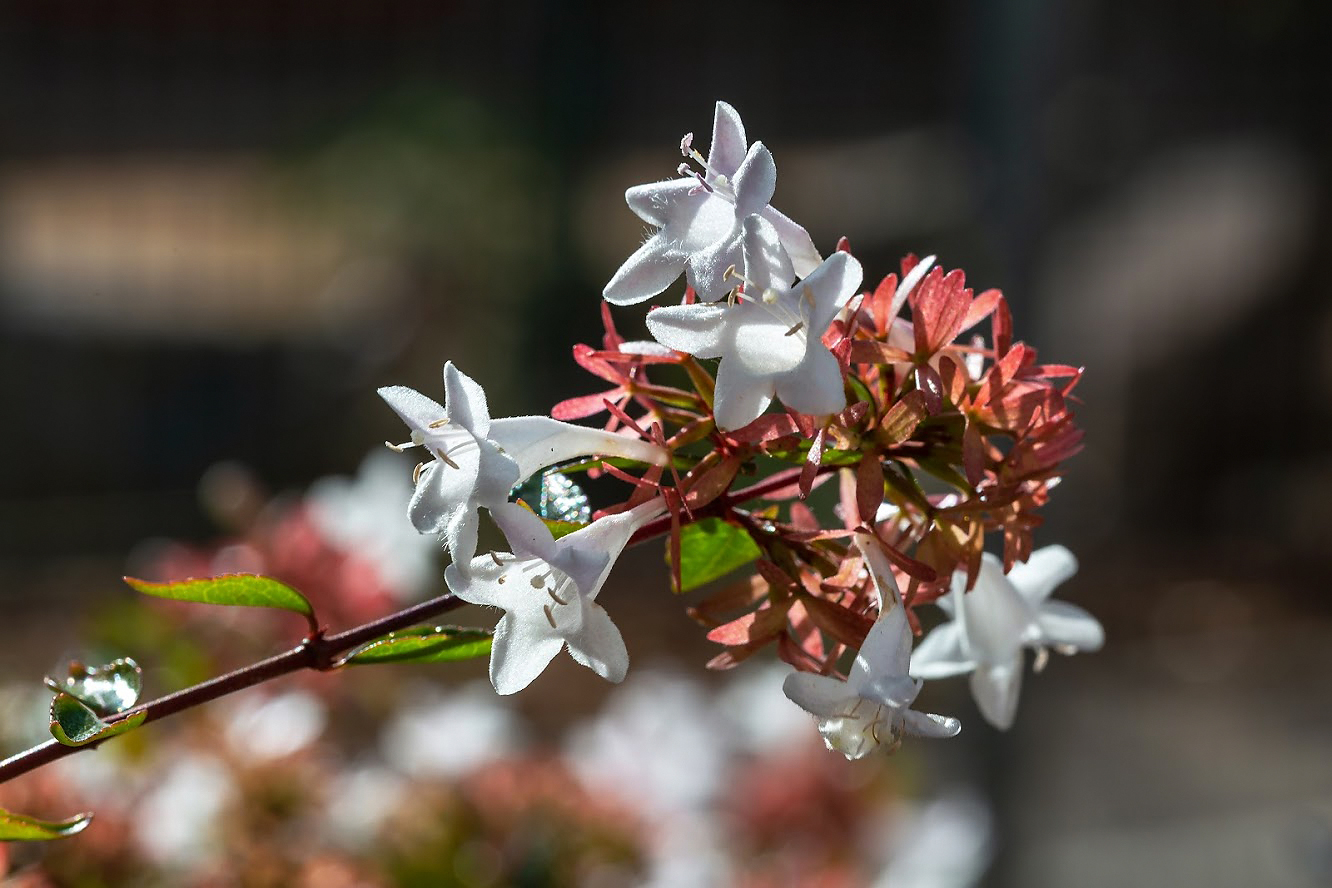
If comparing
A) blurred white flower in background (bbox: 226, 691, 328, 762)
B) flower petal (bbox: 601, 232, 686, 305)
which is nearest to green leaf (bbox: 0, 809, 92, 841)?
flower petal (bbox: 601, 232, 686, 305)

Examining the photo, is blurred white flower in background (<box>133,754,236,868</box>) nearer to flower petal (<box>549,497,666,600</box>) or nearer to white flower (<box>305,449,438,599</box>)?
white flower (<box>305,449,438,599</box>)

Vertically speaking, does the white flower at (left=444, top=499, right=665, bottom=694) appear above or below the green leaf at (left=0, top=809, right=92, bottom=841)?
above

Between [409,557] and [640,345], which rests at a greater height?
[640,345]

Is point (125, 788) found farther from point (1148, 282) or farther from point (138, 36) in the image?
point (138, 36)

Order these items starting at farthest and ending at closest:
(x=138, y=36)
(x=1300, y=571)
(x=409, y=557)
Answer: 1. (x=138, y=36)
2. (x=1300, y=571)
3. (x=409, y=557)

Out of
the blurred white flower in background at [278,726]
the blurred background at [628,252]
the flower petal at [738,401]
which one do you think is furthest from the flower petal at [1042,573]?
the blurred background at [628,252]

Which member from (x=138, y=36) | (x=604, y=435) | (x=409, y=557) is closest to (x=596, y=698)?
(x=409, y=557)

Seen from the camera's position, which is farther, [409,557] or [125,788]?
[409,557]
